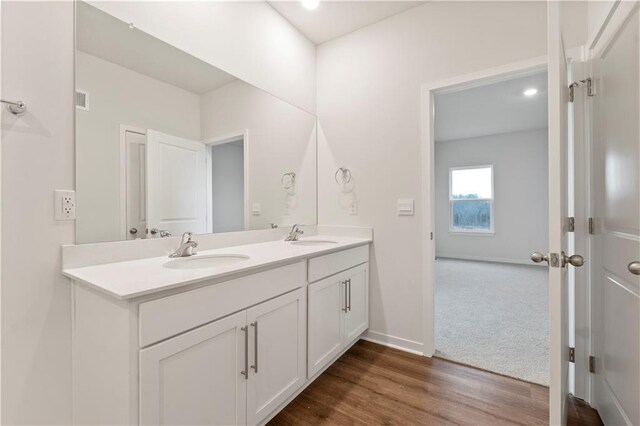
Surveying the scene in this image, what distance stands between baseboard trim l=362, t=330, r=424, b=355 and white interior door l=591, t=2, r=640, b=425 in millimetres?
995

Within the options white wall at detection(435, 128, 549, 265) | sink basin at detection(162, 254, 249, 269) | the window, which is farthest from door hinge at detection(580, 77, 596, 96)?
the window

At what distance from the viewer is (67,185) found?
123 cm

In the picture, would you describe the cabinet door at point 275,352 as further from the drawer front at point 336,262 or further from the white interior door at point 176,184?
the white interior door at point 176,184

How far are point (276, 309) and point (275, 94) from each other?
1716 millimetres

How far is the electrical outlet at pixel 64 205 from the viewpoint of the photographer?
1.19 metres

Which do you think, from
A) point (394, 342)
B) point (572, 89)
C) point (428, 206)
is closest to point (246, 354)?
point (394, 342)

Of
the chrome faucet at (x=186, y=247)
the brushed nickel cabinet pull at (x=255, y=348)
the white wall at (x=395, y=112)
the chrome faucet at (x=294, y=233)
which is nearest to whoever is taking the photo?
the brushed nickel cabinet pull at (x=255, y=348)

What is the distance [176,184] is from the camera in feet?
5.64

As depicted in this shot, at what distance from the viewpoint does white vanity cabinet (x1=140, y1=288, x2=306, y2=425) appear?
38.6 inches

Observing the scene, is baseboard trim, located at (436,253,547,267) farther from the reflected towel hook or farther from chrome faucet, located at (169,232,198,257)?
the reflected towel hook

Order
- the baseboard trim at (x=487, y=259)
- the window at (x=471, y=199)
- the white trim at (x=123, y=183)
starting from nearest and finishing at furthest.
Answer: the white trim at (x=123, y=183), the baseboard trim at (x=487, y=259), the window at (x=471, y=199)

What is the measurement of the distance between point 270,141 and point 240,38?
741 mm

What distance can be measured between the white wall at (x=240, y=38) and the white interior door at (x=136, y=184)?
59cm

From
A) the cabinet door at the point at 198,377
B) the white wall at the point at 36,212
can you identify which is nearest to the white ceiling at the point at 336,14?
the white wall at the point at 36,212
